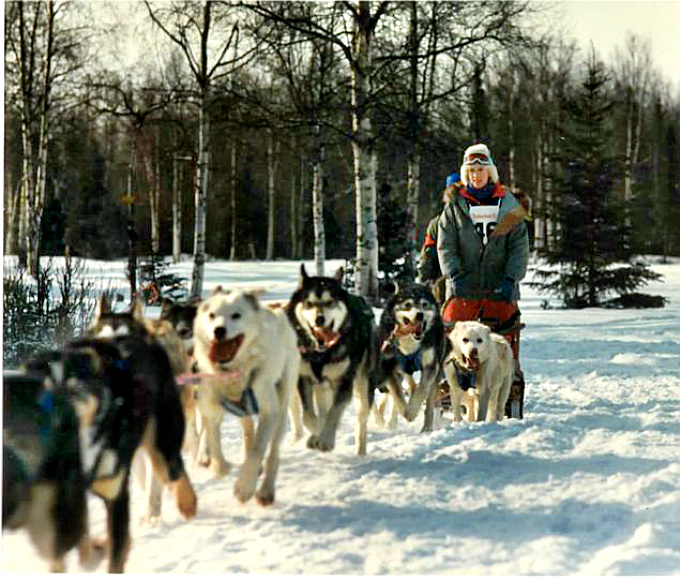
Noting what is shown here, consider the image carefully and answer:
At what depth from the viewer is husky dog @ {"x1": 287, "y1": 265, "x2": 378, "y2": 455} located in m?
3.77

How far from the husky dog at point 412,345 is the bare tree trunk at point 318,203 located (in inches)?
44.8

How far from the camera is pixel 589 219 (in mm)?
10586

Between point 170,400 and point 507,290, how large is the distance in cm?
294

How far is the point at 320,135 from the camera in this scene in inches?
357

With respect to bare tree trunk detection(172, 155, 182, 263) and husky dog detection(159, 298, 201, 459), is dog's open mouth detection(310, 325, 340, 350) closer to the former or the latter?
husky dog detection(159, 298, 201, 459)

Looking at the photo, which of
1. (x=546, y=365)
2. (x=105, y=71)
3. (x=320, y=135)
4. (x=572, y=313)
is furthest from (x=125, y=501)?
(x=572, y=313)

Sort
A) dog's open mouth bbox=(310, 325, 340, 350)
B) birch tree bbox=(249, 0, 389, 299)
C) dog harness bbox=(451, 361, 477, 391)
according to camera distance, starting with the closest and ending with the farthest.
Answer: dog's open mouth bbox=(310, 325, 340, 350) → dog harness bbox=(451, 361, 477, 391) → birch tree bbox=(249, 0, 389, 299)

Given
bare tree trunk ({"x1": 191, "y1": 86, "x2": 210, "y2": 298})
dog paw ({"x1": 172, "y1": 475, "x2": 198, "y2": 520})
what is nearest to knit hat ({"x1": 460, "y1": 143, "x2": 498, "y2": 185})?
dog paw ({"x1": 172, "y1": 475, "x2": 198, "y2": 520})

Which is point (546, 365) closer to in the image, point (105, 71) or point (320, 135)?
point (320, 135)

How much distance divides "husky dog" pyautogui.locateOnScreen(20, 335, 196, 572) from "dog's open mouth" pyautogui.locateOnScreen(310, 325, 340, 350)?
1.04m

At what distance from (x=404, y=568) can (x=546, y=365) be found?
4.76 m

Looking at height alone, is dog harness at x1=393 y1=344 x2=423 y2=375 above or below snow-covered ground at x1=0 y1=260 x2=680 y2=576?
above

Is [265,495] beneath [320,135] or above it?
beneath

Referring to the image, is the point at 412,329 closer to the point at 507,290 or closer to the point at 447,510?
the point at 507,290
